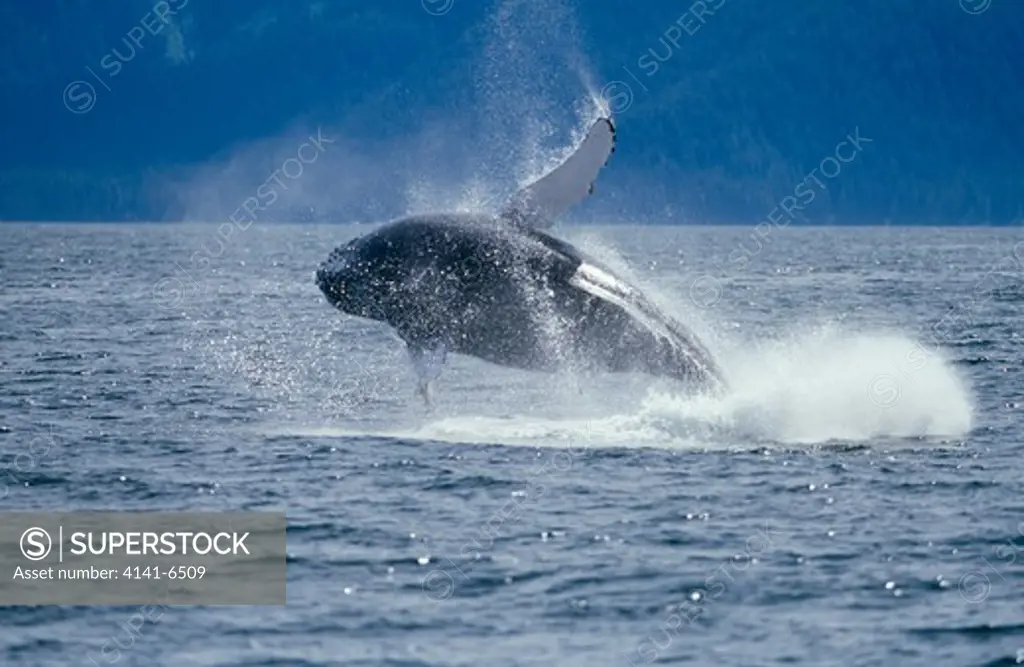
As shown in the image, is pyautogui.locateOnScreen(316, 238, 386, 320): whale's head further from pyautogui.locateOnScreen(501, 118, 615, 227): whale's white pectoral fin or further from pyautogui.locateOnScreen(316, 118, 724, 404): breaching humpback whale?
pyautogui.locateOnScreen(501, 118, 615, 227): whale's white pectoral fin

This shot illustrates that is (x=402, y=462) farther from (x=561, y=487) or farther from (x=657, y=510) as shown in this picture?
(x=657, y=510)

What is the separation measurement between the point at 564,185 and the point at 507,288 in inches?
56.9

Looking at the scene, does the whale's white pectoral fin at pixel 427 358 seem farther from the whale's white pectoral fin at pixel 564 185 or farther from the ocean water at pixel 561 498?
the whale's white pectoral fin at pixel 564 185

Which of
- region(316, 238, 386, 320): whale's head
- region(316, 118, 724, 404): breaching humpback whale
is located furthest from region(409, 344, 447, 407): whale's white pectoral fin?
region(316, 238, 386, 320): whale's head

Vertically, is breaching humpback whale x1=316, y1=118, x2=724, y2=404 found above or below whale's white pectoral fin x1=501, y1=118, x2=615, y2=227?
below

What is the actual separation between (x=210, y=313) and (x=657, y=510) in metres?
38.0

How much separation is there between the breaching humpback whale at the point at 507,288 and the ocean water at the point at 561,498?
1.13 meters

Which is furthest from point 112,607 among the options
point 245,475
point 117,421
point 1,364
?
point 1,364

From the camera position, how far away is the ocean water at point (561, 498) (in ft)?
46.0

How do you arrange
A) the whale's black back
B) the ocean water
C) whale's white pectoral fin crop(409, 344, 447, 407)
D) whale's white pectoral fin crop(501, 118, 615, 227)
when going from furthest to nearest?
whale's white pectoral fin crop(409, 344, 447, 407), whale's white pectoral fin crop(501, 118, 615, 227), the whale's black back, the ocean water

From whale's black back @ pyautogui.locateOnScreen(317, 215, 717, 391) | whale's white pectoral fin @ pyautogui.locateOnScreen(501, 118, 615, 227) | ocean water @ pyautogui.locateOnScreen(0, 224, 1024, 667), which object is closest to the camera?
ocean water @ pyautogui.locateOnScreen(0, 224, 1024, 667)

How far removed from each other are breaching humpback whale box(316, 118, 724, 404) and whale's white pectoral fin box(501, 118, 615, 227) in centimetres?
1

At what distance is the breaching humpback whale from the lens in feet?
67.0

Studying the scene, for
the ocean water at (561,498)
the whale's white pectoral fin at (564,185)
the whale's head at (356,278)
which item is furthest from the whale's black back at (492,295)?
the ocean water at (561,498)
